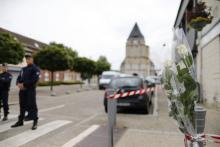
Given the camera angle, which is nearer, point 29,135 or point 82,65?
point 29,135

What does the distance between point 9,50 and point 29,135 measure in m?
16.6

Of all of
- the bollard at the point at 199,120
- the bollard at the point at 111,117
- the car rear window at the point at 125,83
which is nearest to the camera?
the bollard at the point at 199,120

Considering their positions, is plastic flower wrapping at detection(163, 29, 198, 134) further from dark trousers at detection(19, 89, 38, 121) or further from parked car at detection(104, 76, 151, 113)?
parked car at detection(104, 76, 151, 113)

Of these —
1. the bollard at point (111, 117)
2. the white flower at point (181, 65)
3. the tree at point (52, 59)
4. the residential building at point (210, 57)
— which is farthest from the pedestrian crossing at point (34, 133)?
the tree at point (52, 59)

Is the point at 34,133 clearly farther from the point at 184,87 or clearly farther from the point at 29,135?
the point at 184,87

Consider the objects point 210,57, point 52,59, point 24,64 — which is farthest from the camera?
point 24,64

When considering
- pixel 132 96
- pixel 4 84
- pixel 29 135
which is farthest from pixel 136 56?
pixel 29 135

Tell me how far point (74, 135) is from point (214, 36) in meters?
7.65

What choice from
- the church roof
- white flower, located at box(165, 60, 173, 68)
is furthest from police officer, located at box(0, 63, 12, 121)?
the church roof

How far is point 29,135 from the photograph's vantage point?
6176 millimetres

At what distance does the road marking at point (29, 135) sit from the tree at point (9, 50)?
1504 cm

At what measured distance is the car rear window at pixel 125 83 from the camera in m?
10.6

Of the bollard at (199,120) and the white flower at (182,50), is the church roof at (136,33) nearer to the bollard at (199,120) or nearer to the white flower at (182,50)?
the white flower at (182,50)

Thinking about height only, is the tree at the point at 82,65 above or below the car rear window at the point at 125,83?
above
